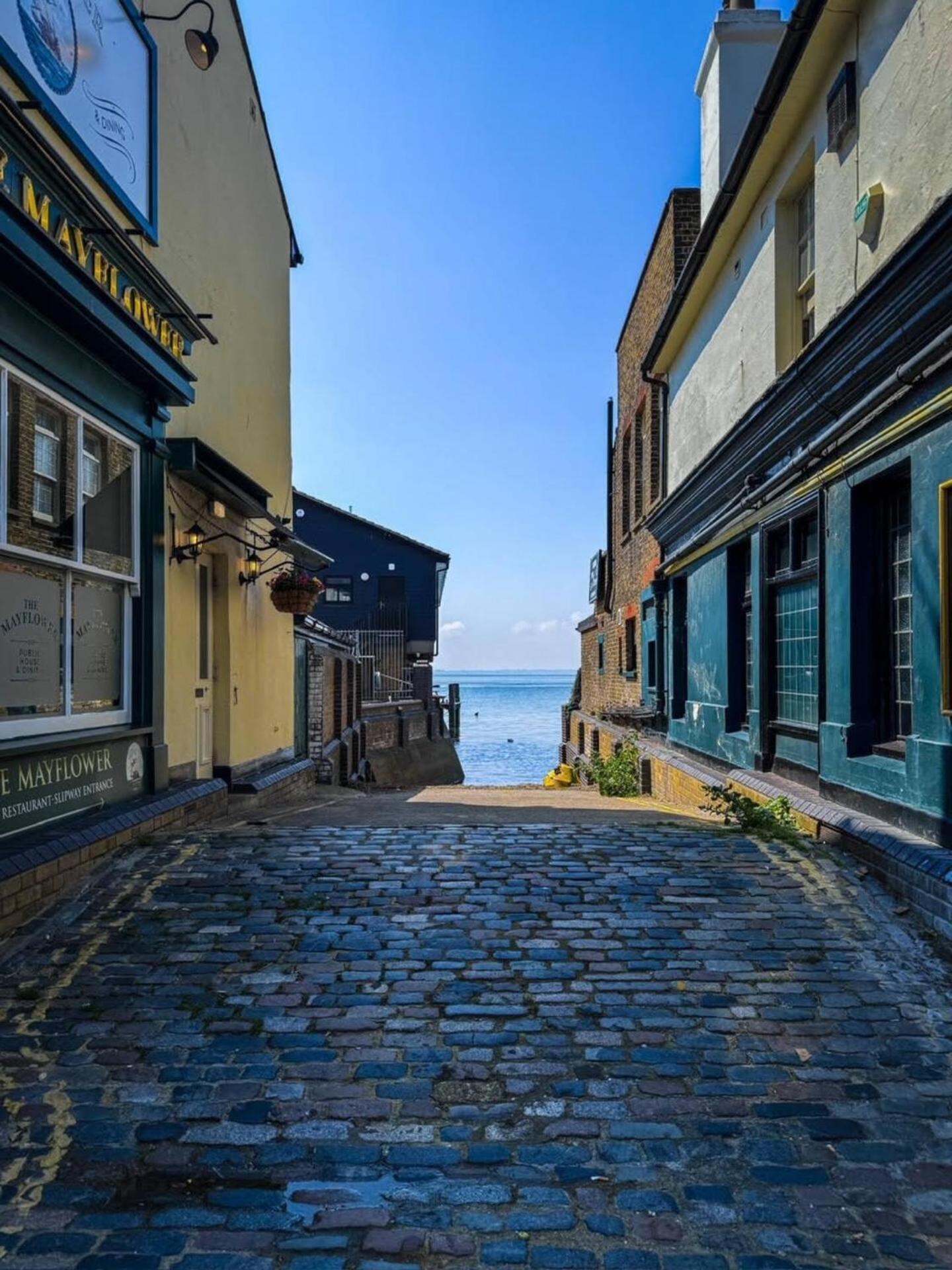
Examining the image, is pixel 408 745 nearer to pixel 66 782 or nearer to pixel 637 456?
pixel 637 456

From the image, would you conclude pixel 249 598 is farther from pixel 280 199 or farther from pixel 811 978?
pixel 811 978

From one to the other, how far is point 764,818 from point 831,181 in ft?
17.1

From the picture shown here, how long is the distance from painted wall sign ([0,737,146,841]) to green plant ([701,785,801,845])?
4771 mm

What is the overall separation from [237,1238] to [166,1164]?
0.48m

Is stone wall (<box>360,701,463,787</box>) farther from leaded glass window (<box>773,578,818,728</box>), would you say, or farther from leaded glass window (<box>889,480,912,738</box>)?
leaded glass window (<box>889,480,912,738</box>)

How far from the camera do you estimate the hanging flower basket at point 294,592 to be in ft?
34.0


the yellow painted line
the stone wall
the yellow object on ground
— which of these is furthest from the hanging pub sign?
the yellow painted line

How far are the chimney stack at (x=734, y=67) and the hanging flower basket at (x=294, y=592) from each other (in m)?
6.97

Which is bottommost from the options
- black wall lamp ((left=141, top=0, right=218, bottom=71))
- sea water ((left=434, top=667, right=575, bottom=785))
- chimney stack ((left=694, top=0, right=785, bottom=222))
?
sea water ((left=434, top=667, right=575, bottom=785))

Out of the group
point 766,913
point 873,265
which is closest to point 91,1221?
point 766,913

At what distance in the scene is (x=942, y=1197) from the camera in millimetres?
2848

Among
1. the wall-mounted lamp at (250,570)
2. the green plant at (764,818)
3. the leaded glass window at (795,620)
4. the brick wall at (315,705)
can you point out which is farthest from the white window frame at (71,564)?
the brick wall at (315,705)

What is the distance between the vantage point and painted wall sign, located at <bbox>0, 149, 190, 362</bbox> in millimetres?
4918

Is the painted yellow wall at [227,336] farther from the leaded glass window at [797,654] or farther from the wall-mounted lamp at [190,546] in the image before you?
the leaded glass window at [797,654]
